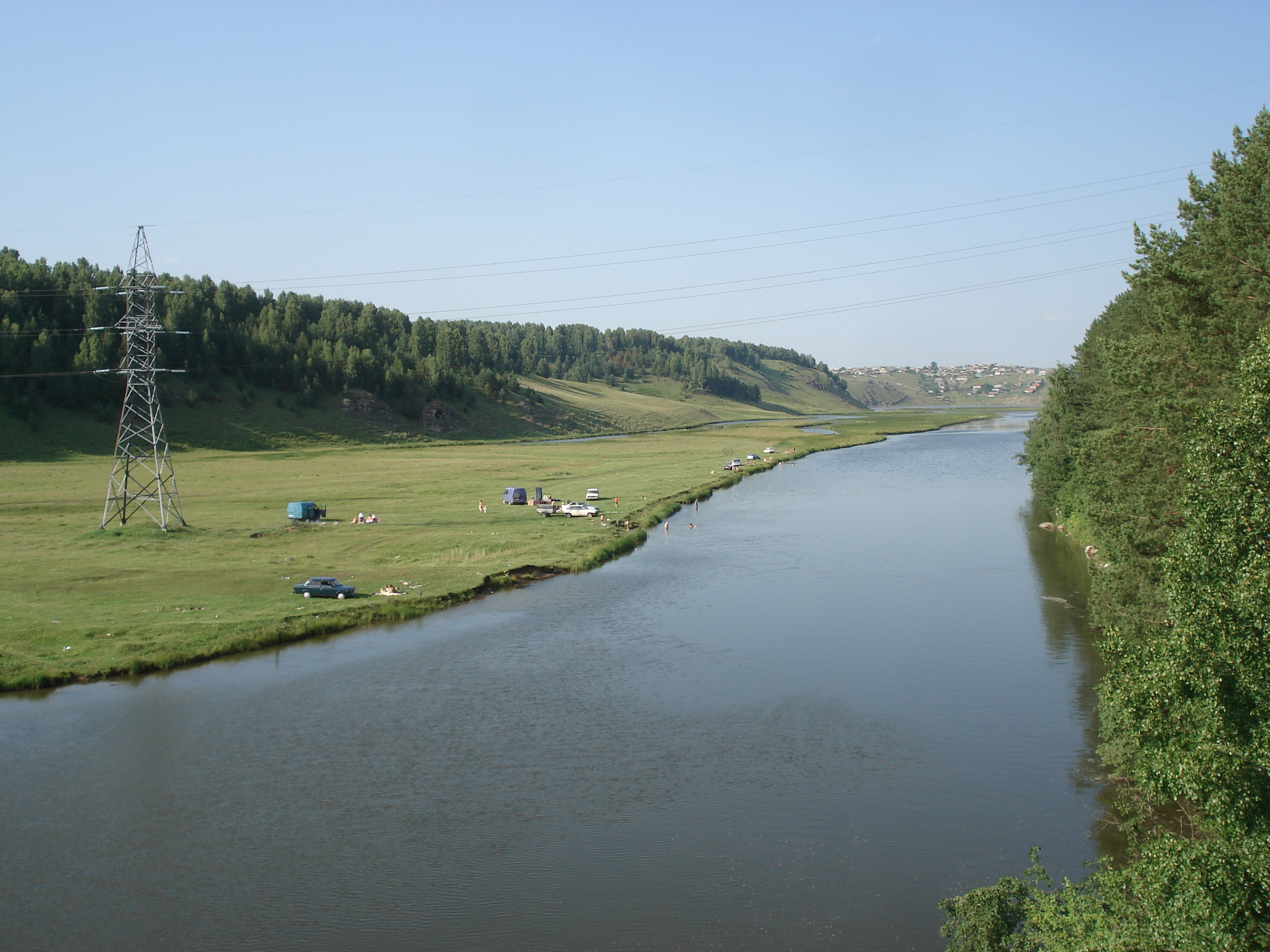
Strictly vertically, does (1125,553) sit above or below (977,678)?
above

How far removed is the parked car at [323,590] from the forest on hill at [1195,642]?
117ft

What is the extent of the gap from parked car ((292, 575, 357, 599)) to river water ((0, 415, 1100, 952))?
4425 mm

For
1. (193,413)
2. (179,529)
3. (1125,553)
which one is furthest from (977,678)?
(193,413)

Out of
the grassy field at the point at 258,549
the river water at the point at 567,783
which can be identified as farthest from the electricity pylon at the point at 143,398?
the river water at the point at 567,783

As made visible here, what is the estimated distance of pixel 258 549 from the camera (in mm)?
60062

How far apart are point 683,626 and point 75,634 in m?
26.7

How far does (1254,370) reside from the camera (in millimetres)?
17828

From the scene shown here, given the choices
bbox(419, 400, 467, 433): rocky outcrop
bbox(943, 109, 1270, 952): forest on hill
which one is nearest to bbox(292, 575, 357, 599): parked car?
bbox(943, 109, 1270, 952): forest on hill

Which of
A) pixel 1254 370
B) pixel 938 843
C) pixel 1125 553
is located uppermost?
pixel 1254 370

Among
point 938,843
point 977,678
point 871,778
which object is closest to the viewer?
point 938,843

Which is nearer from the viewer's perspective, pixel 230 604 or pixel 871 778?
pixel 871 778

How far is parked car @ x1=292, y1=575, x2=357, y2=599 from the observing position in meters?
48.9

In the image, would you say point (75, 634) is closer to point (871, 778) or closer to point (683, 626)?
point (683, 626)

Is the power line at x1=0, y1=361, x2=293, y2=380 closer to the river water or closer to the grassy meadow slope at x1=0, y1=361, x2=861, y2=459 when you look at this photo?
the grassy meadow slope at x1=0, y1=361, x2=861, y2=459
